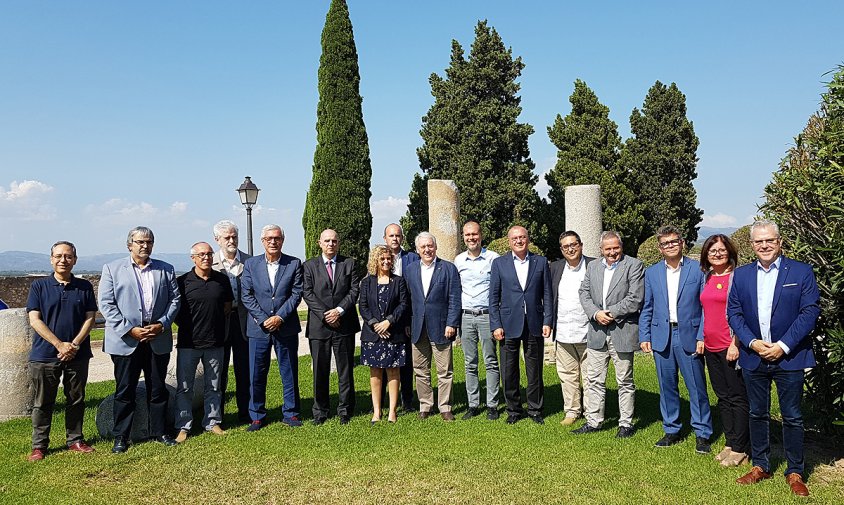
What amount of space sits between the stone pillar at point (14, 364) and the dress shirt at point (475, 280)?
17.8 ft

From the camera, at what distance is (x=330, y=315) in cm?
706

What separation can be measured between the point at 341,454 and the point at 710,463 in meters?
3.34

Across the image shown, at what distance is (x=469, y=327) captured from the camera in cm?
731

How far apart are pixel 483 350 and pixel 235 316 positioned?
2831 millimetres

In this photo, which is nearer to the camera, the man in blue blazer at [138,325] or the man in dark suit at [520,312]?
the man in blue blazer at [138,325]

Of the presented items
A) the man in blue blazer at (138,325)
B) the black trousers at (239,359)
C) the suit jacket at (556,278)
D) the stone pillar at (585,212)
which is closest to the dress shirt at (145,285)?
the man in blue blazer at (138,325)

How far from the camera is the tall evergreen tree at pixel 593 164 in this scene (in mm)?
27703

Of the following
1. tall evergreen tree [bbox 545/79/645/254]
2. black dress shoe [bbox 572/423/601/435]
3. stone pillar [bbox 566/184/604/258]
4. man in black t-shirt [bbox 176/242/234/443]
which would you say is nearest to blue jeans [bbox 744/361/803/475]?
black dress shoe [bbox 572/423/601/435]

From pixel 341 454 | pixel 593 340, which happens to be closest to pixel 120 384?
pixel 341 454

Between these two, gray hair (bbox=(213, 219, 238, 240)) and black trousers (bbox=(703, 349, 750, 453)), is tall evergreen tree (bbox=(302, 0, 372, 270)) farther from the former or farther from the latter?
black trousers (bbox=(703, 349, 750, 453))

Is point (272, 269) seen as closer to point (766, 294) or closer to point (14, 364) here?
point (14, 364)

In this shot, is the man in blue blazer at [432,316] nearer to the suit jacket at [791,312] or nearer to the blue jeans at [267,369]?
the blue jeans at [267,369]

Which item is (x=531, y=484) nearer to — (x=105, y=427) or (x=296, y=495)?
(x=296, y=495)

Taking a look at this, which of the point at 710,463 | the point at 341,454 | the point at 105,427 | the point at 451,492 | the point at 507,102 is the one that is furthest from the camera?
the point at 507,102
